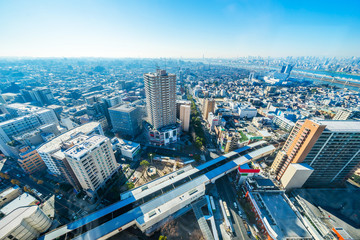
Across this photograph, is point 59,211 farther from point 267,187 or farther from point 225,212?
point 267,187

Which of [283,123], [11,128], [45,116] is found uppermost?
[11,128]

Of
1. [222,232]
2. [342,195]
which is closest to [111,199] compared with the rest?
[222,232]

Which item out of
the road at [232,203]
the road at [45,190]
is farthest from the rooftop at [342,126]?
the road at [45,190]

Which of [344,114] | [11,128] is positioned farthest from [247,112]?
[11,128]

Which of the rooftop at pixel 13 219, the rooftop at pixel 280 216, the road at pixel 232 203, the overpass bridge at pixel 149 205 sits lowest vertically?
the road at pixel 232 203

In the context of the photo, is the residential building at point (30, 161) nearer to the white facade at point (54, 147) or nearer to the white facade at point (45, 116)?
the white facade at point (54, 147)

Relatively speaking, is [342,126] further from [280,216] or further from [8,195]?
[8,195]
